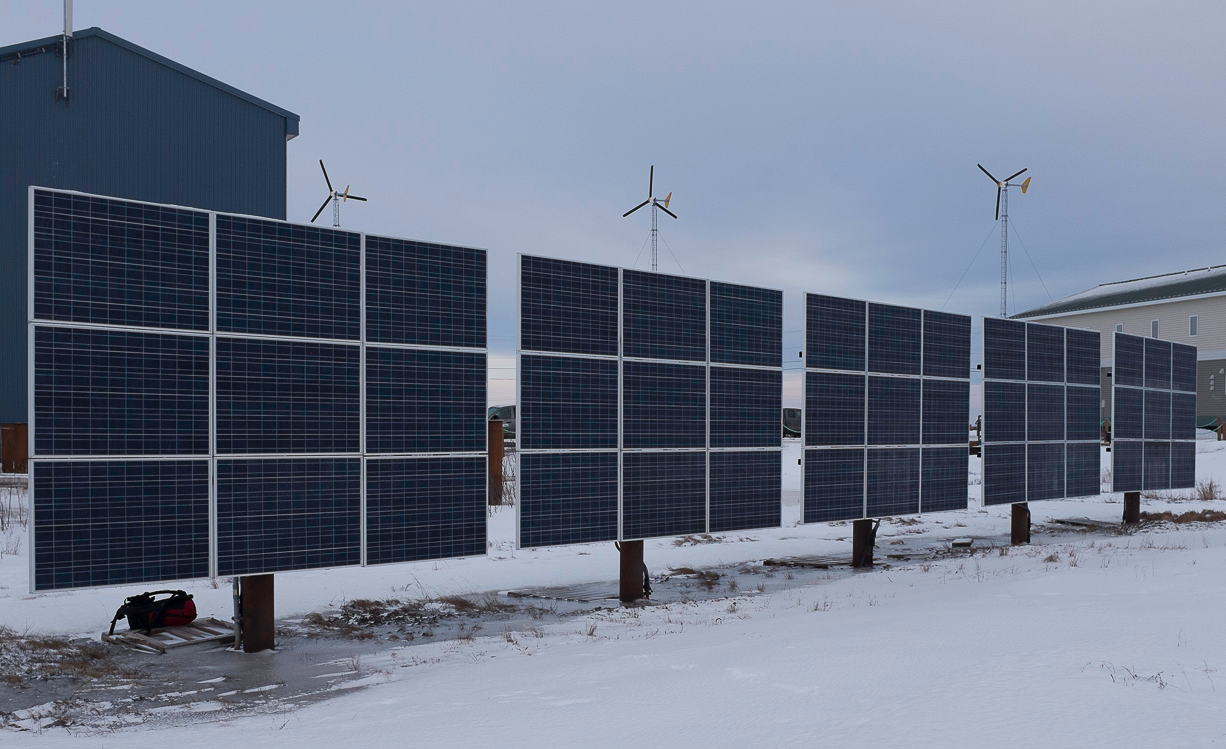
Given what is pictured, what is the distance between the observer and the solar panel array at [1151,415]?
22625 mm

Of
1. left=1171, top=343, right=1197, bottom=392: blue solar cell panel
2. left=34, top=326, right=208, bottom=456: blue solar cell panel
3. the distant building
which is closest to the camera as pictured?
left=34, top=326, right=208, bottom=456: blue solar cell panel

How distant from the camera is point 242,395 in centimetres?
1014

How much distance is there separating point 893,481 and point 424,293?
9.81 meters

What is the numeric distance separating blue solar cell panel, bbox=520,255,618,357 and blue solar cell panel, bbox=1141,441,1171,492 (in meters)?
17.5

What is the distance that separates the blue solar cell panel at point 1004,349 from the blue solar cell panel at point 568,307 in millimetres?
9371

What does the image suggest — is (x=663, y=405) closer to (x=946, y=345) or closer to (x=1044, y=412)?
(x=946, y=345)

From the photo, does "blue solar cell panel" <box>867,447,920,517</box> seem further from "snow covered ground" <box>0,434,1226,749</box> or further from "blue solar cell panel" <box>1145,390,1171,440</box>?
"blue solar cell panel" <box>1145,390,1171,440</box>

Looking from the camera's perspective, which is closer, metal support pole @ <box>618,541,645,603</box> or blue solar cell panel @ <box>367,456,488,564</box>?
blue solar cell panel @ <box>367,456,488,564</box>

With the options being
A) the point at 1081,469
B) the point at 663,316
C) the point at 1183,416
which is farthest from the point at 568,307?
the point at 1183,416

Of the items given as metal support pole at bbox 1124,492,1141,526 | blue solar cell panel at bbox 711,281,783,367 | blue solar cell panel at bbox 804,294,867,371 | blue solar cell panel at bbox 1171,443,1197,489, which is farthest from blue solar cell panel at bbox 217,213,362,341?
blue solar cell panel at bbox 1171,443,1197,489

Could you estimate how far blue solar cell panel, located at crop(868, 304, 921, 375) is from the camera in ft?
53.8

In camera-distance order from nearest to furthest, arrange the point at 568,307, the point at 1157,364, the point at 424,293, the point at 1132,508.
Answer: the point at 424,293
the point at 568,307
the point at 1132,508
the point at 1157,364

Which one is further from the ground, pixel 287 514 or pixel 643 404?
pixel 643 404

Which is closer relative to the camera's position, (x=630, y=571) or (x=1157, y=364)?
(x=630, y=571)
